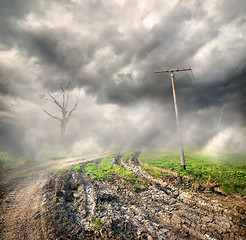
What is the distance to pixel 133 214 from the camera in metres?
6.76

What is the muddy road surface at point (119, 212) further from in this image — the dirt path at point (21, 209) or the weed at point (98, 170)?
the weed at point (98, 170)

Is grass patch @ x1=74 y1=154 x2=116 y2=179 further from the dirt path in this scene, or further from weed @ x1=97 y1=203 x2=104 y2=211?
weed @ x1=97 y1=203 x2=104 y2=211

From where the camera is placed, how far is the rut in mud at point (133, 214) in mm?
5379

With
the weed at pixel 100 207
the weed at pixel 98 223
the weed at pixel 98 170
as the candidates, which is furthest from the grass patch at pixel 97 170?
the weed at pixel 98 223

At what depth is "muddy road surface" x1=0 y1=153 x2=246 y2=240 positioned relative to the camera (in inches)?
210

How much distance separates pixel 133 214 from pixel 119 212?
82 cm

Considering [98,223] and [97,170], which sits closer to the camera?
[98,223]

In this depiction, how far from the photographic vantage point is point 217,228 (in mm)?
5637

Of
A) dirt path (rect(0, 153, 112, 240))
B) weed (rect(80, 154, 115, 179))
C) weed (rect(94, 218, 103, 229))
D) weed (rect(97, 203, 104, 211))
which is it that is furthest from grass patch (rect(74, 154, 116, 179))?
weed (rect(94, 218, 103, 229))

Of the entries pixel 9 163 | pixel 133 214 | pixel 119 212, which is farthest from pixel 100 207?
pixel 9 163

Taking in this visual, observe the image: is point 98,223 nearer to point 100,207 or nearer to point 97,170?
point 100,207

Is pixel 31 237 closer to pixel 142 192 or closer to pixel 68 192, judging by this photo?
pixel 68 192

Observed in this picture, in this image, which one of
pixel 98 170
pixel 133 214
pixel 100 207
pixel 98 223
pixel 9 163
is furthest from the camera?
pixel 9 163

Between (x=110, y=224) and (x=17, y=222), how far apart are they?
4538mm
